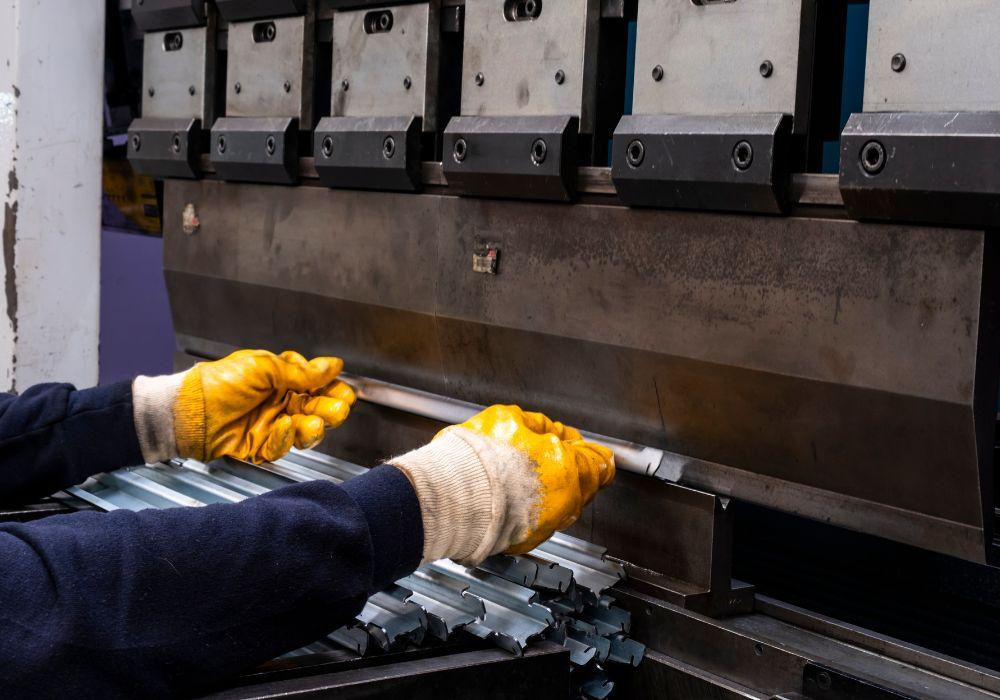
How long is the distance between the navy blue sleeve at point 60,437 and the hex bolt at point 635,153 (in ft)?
2.84

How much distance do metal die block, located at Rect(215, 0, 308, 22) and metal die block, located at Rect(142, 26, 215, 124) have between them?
0.12 meters

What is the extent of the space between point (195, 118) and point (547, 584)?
1379 mm

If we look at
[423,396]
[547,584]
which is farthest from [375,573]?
[423,396]

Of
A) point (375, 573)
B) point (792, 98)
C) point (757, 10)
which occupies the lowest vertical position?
point (375, 573)

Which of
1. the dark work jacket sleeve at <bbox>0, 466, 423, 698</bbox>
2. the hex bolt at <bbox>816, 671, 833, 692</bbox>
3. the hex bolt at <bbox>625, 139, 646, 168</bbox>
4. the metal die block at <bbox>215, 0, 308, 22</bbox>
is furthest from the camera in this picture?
the metal die block at <bbox>215, 0, 308, 22</bbox>

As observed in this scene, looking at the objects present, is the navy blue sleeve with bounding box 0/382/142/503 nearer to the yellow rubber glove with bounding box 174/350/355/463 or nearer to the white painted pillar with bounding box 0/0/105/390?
the yellow rubber glove with bounding box 174/350/355/463

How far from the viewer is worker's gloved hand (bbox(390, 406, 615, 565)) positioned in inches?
48.2

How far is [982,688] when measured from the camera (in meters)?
1.19

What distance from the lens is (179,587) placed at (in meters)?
1.04

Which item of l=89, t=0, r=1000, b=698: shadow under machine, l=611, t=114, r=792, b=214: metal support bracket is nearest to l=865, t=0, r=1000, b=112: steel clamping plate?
l=89, t=0, r=1000, b=698: shadow under machine

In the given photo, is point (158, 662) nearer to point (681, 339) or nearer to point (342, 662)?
point (342, 662)

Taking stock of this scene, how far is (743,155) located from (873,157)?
0.16 m

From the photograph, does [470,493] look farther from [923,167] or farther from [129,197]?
[129,197]

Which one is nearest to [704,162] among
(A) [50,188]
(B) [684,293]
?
(B) [684,293]
